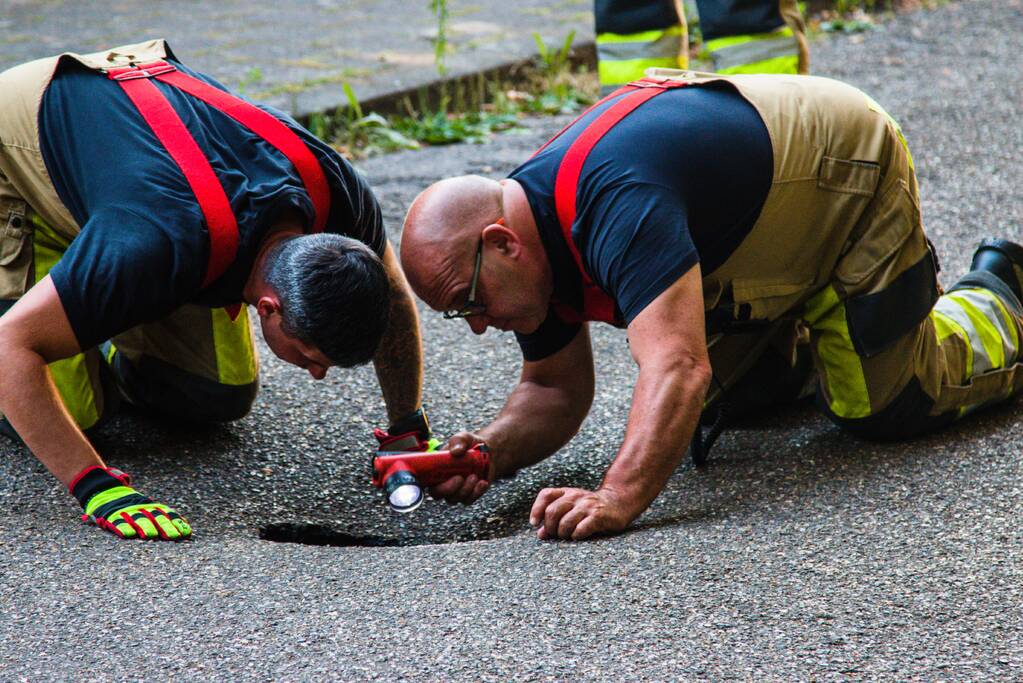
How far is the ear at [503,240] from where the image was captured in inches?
88.7

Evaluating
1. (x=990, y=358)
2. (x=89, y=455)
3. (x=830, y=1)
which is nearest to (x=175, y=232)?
(x=89, y=455)

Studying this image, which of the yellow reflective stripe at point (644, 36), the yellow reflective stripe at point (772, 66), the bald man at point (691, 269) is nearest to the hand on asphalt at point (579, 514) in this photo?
the bald man at point (691, 269)

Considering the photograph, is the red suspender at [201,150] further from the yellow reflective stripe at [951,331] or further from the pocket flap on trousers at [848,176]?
Result: the yellow reflective stripe at [951,331]

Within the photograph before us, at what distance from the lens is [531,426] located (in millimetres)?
2609

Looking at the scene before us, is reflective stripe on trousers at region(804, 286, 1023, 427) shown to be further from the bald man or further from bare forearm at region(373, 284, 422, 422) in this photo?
bare forearm at region(373, 284, 422, 422)

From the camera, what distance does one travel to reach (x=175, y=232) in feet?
7.13

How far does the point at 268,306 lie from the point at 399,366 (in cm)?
56

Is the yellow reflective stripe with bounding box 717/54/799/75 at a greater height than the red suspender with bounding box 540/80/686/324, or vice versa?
the red suspender with bounding box 540/80/686/324

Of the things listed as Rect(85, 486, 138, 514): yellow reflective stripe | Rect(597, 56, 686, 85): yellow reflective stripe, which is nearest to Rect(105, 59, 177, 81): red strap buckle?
Rect(85, 486, 138, 514): yellow reflective stripe

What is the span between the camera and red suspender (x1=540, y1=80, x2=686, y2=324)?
87.0 inches

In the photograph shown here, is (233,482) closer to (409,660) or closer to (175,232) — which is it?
(175,232)

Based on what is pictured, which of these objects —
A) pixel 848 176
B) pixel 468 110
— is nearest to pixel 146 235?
pixel 848 176

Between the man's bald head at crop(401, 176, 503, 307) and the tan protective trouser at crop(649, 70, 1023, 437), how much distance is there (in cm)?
47

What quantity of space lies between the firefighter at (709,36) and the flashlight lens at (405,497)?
1876 millimetres
